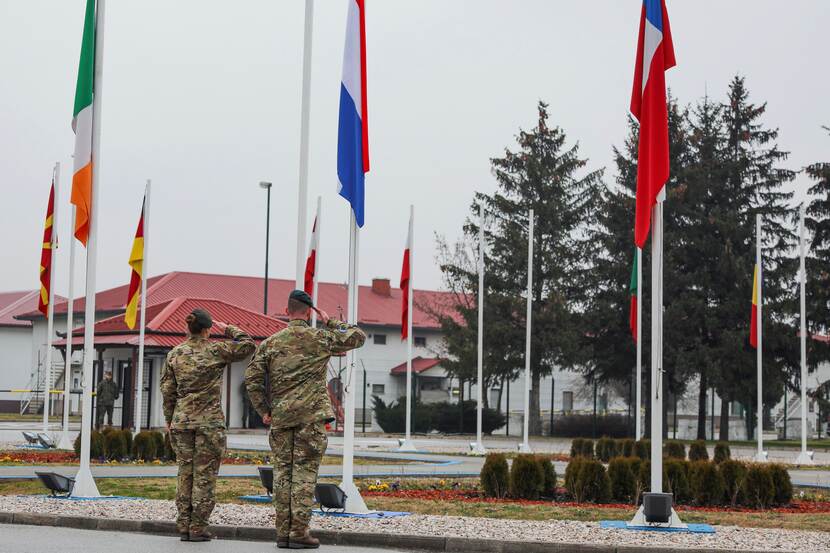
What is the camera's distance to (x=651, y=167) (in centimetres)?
1356

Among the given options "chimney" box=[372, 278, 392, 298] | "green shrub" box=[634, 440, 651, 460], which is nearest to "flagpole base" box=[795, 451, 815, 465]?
"green shrub" box=[634, 440, 651, 460]

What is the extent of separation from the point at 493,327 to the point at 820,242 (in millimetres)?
13120

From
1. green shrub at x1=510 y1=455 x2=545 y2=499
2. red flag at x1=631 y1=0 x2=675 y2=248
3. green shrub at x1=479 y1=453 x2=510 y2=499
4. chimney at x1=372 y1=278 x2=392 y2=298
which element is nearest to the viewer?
red flag at x1=631 y1=0 x2=675 y2=248

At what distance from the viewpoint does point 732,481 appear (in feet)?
53.9

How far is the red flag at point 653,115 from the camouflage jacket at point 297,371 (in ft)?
13.2

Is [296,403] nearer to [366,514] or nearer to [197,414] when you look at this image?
[197,414]

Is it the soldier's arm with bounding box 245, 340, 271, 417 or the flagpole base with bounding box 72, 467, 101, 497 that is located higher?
the soldier's arm with bounding box 245, 340, 271, 417

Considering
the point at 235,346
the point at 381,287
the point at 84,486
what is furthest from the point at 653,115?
the point at 381,287

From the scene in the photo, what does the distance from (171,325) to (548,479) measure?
29476 mm

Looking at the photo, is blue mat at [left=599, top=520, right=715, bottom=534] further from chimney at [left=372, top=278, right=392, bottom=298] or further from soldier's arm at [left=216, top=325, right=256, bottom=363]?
chimney at [left=372, top=278, right=392, bottom=298]

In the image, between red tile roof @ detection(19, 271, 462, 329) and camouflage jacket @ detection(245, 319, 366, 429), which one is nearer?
camouflage jacket @ detection(245, 319, 366, 429)

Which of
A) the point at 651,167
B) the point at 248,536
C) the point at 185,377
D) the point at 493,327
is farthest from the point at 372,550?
the point at 493,327

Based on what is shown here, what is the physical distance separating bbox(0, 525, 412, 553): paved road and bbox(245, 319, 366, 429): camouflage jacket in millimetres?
1220

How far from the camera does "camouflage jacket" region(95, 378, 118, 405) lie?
35219 millimetres
